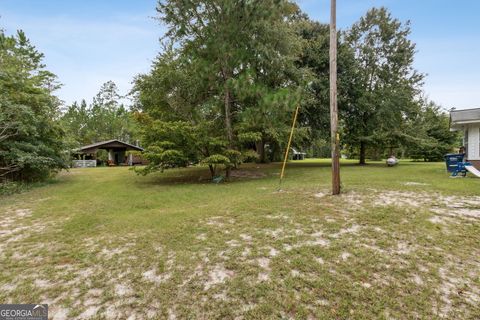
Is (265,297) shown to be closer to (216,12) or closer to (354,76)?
(216,12)

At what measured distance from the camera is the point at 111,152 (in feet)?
87.7

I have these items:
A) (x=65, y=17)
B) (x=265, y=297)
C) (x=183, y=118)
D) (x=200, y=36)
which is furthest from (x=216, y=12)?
(x=265, y=297)

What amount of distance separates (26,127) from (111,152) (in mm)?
19794

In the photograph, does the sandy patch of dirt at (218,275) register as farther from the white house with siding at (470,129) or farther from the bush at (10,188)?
the white house with siding at (470,129)

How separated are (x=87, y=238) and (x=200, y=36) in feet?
28.6

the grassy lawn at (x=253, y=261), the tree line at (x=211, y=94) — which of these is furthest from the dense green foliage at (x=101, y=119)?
the grassy lawn at (x=253, y=261)

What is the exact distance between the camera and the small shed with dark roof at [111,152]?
24.6 metres

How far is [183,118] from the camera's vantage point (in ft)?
35.4

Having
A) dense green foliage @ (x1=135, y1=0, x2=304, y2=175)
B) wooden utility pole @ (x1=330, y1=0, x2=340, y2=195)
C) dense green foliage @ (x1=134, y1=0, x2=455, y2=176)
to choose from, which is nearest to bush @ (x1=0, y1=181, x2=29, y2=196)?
dense green foliage @ (x1=134, y1=0, x2=455, y2=176)

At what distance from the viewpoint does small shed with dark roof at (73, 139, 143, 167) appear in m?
24.6

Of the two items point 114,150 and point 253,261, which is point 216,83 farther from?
point 114,150

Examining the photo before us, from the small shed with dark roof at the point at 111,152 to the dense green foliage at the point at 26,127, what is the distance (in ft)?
43.0

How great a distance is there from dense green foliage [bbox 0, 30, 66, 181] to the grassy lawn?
4388 mm

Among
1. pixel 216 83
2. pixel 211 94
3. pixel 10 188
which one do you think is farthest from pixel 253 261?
pixel 10 188
